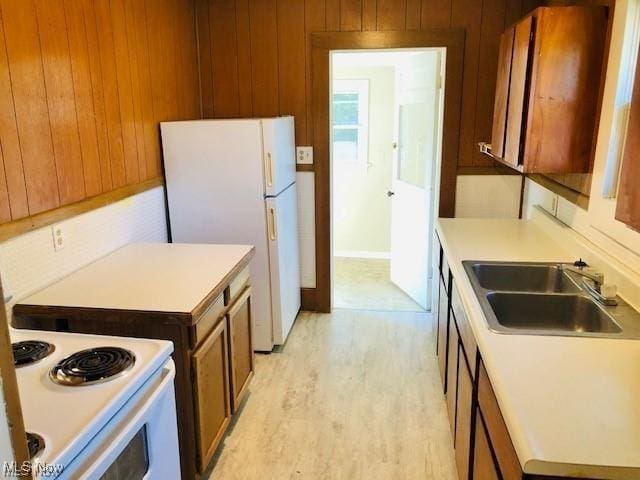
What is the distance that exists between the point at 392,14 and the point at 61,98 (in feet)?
7.15

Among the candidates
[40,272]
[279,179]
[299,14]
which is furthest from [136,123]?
[299,14]

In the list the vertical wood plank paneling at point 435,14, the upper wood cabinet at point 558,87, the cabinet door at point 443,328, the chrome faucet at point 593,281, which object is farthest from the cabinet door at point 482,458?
the vertical wood plank paneling at point 435,14

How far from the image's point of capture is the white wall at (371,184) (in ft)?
17.5

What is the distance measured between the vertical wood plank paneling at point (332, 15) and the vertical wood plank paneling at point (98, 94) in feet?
5.25

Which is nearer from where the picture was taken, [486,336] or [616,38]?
[486,336]

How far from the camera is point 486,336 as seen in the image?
1.56m

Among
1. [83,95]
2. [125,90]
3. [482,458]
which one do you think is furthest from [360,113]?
[482,458]

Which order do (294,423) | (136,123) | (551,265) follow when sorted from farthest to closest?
(136,123)
(294,423)
(551,265)

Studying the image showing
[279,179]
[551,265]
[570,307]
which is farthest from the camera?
[279,179]

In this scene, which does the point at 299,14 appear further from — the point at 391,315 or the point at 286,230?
the point at 391,315

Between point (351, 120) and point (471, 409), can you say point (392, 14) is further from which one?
point (471, 409)

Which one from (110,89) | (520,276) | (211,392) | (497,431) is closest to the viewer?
(497,431)

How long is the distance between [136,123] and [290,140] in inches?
41.1

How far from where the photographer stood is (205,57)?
3.63 metres
